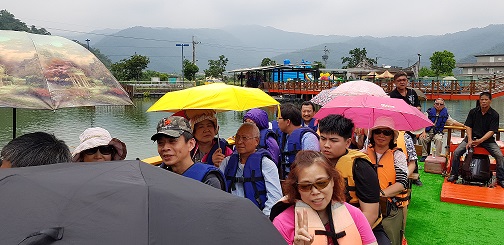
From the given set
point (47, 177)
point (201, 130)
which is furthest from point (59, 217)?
point (201, 130)

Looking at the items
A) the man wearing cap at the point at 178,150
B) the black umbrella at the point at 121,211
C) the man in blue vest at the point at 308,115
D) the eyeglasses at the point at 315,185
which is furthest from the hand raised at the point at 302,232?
the man in blue vest at the point at 308,115

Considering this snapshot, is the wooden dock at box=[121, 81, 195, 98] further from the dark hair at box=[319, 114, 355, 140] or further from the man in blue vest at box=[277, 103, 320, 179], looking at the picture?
the dark hair at box=[319, 114, 355, 140]

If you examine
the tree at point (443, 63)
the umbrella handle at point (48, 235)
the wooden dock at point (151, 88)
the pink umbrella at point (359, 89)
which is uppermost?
the tree at point (443, 63)

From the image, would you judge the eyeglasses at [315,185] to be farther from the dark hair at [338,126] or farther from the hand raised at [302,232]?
the dark hair at [338,126]

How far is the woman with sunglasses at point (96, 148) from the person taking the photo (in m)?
2.51

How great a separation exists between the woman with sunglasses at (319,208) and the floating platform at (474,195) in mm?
3952

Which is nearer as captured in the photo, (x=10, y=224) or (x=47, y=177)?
(x=10, y=224)

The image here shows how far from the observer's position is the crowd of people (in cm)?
182

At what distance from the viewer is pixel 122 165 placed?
1.25 metres

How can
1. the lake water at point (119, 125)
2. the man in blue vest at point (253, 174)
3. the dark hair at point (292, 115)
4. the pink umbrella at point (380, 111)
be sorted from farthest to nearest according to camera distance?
the lake water at point (119, 125), the dark hair at point (292, 115), the pink umbrella at point (380, 111), the man in blue vest at point (253, 174)

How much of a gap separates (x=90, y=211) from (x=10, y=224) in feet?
0.67

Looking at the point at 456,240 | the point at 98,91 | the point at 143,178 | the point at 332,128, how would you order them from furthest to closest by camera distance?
the point at 456,240
the point at 98,91
the point at 332,128
the point at 143,178

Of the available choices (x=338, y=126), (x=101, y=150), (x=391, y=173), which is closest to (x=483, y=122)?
(x=391, y=173)

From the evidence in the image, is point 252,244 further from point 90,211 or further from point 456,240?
point 456,240
